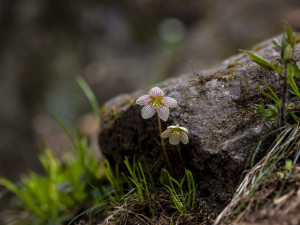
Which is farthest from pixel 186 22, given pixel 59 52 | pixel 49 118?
pixel 49 118

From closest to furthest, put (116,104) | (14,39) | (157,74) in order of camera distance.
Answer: (116,104) → (157,74) → (14,39)

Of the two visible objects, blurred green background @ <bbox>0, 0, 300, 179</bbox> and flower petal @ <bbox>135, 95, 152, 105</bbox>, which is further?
blurred green background @ <bbox>0, 0, 300, 179</bbox>

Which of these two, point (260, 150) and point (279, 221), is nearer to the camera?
point (279, 221)

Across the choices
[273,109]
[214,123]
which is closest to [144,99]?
[214,123]

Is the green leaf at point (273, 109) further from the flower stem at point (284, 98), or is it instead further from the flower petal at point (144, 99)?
the flower petal at point (144, 99)

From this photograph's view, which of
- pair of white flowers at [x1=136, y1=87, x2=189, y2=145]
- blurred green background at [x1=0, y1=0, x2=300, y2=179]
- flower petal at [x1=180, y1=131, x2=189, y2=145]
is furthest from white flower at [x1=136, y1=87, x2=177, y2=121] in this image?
blurred green background at [x1=0, y1=0, x2=300, y2=179]

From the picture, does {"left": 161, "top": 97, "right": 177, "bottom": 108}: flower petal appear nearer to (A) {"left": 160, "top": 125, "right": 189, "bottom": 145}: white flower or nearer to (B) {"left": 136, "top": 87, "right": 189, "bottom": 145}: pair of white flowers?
(B) {"left": 136, "top": 87, "right": 189, "bottom": 145}: pair of white flowers

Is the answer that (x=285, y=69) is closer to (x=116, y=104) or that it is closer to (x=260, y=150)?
(x=260, y=150)
